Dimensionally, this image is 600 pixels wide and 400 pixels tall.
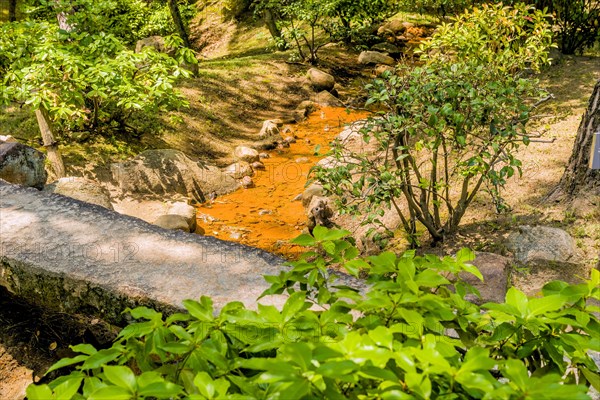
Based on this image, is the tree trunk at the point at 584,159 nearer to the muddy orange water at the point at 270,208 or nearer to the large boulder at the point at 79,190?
the muddy orange water at the point at 270,208

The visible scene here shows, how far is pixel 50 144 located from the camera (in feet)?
21.0

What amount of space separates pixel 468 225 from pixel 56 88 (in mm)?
4754

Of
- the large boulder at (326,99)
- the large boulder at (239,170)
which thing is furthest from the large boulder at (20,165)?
the large boulder at (326,99)

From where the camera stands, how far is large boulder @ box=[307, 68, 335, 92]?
456 inches

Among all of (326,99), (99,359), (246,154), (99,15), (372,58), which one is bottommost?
(246,154)

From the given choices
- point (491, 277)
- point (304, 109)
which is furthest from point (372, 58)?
point (491, 277)

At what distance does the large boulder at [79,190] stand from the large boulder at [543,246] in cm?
408

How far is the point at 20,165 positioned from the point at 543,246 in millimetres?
4994

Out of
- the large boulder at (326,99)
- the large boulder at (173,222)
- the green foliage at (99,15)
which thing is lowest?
the large boulder at (173,222)

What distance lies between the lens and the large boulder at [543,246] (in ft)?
14.0

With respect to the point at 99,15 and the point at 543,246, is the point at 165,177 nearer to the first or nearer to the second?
the point at 99,15

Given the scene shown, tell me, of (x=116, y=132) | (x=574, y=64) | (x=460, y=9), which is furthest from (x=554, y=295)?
(x=460, y=9)

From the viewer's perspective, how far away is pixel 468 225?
5.02 meters

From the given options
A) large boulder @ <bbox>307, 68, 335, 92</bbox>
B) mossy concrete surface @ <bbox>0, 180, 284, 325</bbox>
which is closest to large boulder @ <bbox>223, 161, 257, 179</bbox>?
mossy concrete surface @ <bbox>0, 180, 284, 325</bbox>
